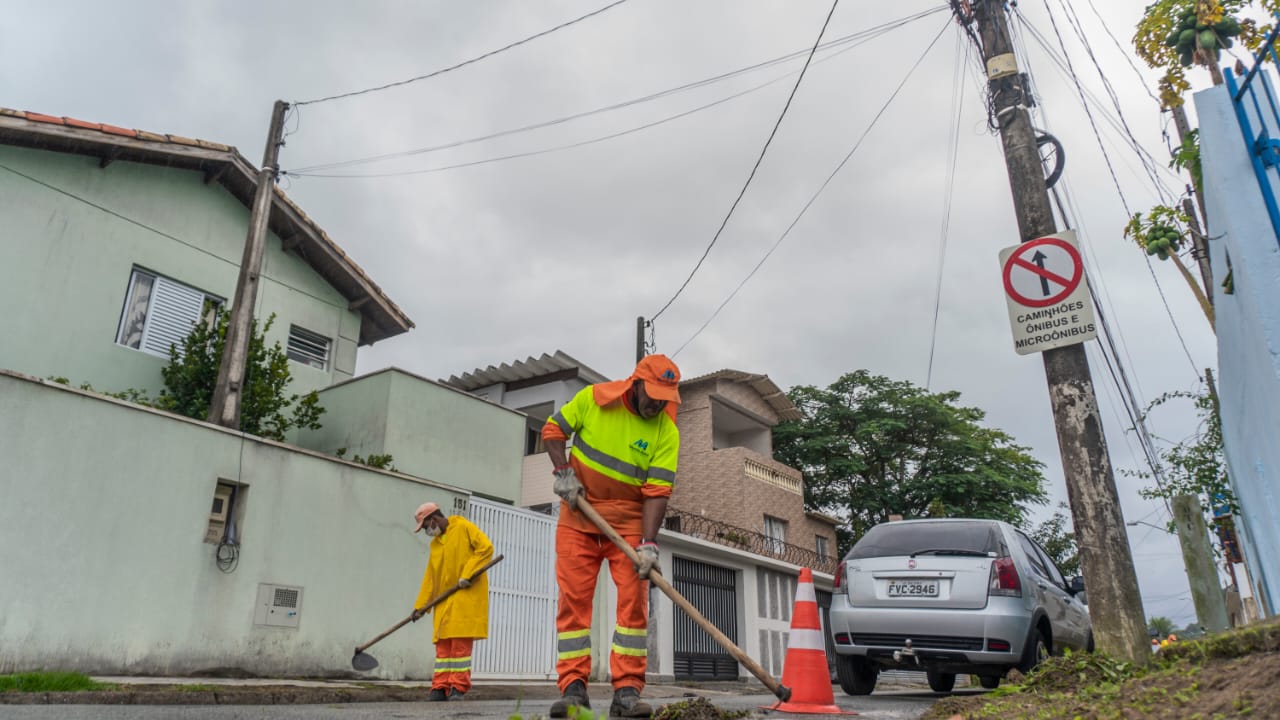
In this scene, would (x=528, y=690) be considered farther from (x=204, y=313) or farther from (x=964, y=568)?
(x=204, y=313)

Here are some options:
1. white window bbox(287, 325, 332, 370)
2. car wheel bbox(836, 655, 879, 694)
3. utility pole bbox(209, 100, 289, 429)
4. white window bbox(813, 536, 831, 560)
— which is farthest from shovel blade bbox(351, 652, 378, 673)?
white window bbox(813, 536, 831, 560)

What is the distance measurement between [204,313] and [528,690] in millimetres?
8884

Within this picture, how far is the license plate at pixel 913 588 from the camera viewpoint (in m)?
6.58

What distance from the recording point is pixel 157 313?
540 inches

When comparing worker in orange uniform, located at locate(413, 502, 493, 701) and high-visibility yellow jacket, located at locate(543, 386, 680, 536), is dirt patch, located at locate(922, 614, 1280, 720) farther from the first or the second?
worker in orange uniform, located at locate(413, 502, 493, 701)

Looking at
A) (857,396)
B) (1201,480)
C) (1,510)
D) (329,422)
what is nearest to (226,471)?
(1,510)

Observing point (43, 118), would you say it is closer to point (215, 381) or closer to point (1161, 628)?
point (215, 381)

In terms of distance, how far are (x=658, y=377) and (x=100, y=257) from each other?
1154 centimetres

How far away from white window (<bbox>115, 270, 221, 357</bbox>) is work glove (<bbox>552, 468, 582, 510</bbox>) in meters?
11.2

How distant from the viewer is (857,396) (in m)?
32.6

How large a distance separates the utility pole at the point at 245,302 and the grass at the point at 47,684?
→ 5610 millimetres

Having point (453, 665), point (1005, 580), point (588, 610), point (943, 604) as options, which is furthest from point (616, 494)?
point (1005, 580)

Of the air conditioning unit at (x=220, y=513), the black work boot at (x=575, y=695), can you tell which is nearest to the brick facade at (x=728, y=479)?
the air conditioning unit at (x=220, y=513)

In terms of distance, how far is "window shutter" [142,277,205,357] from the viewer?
44.7 ft
